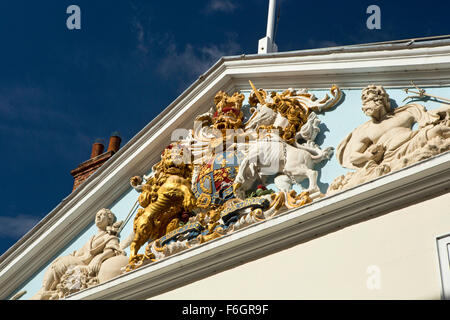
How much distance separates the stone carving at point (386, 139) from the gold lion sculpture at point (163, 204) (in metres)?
1.97

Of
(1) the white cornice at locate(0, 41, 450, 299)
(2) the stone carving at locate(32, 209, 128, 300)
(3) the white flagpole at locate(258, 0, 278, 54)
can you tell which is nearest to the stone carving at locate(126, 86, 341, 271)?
(1) the white cornice at locate(0, 41, 450, 299)

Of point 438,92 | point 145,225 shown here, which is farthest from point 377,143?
point 145,225

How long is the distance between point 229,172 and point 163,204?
89 cm

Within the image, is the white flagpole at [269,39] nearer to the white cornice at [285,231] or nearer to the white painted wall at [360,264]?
the white cornice at [285,231]

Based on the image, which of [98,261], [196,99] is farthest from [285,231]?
[98,261]

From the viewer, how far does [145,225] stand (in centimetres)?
907

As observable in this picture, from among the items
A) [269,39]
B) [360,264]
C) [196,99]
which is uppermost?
[269,39]

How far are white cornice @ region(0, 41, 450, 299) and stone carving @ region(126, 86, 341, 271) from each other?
0.23m

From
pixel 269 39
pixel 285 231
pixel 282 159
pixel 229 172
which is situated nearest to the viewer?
pixel 285 231

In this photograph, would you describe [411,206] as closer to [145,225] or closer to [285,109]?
[285,109]

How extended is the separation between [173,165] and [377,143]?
268cm

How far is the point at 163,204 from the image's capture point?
907 centimetres

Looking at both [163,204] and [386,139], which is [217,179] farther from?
[386,139]
